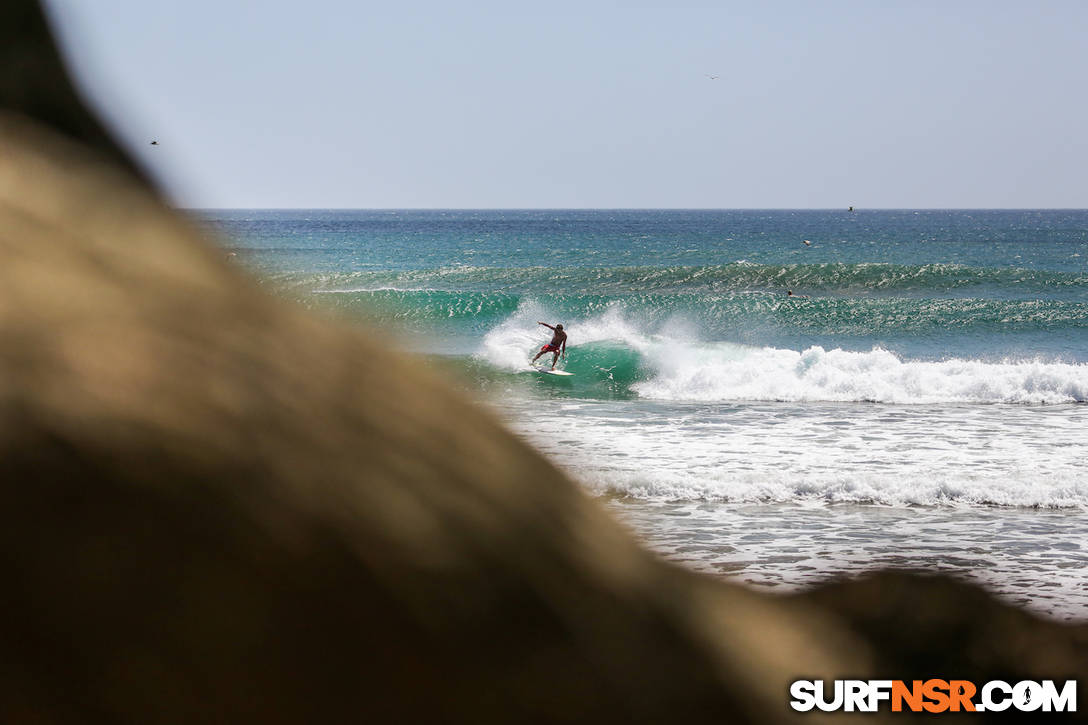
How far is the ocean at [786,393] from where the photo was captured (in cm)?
69

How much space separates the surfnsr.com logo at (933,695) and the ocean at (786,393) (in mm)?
73

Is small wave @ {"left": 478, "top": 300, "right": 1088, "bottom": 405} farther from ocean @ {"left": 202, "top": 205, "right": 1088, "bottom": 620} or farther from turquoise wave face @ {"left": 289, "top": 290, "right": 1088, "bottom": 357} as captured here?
turquoise wave face @ {"left": 289, "top": 290, "right": 1088, "bottom": 357}

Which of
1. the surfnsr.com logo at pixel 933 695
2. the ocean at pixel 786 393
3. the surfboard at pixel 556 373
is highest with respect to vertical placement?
the surfnsr.com logo at pixel 933 695

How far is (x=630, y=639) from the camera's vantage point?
1.63 ft

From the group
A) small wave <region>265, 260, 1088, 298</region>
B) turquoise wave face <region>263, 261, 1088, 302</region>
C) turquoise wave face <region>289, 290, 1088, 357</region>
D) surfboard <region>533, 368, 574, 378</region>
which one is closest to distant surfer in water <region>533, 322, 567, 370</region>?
surfboard <region>533, 368, 574, 378</region>

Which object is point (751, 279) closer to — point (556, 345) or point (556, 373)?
point (556, 345)

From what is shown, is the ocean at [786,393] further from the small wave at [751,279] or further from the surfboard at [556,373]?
the surfboard at [556,373]

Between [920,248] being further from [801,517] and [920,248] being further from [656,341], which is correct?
[801,517]

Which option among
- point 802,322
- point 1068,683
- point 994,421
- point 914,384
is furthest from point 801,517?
point 802,322

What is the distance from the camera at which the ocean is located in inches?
27.0

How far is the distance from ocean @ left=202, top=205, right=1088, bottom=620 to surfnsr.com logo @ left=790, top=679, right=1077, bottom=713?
0.07m

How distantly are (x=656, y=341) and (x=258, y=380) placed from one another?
22.5 meters

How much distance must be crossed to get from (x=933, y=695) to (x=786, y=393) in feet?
53.8

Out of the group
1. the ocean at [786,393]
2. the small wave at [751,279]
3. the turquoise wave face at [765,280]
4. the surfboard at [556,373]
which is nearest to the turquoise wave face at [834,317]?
the ocean at [786,393]
